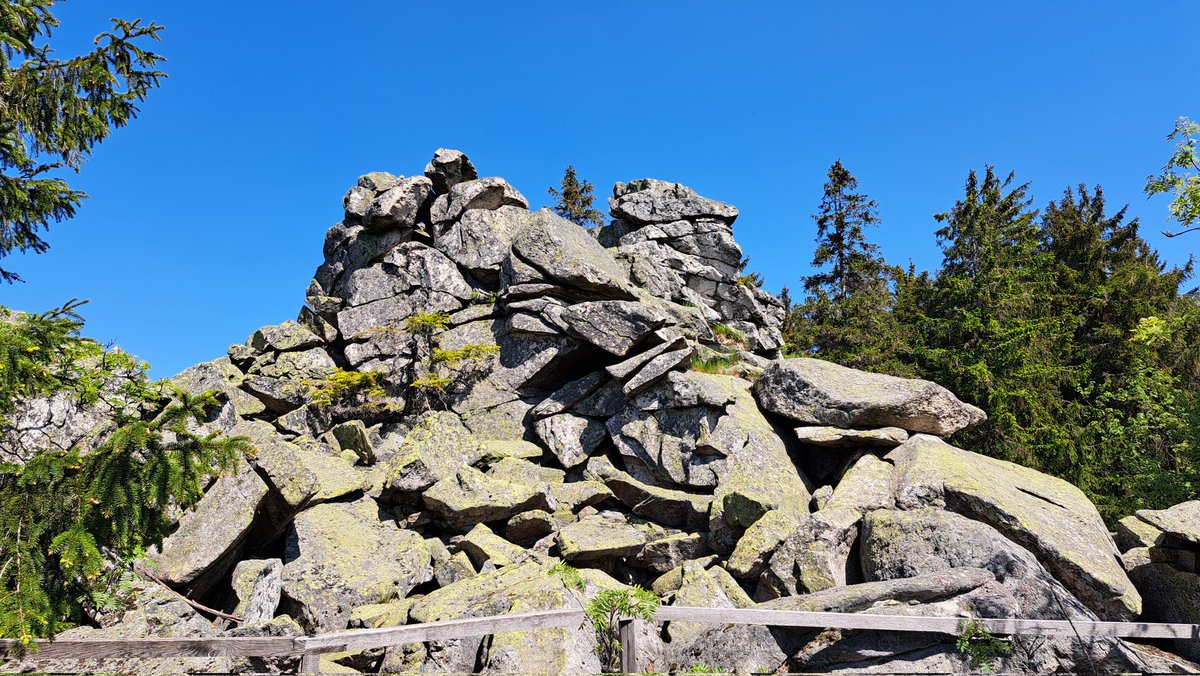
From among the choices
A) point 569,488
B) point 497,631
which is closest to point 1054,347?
point 569,488

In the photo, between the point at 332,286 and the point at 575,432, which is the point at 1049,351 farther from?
the point at 332,286

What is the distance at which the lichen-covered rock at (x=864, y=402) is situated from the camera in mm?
18375

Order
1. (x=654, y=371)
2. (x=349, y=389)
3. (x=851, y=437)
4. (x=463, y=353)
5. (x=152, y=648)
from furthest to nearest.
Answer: (x=349, y=389) → (x=463, y=353) → (x=654, y=371) → (x=851, y=437) → (x=152, y=648)

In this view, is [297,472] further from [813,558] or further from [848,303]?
[848,303]

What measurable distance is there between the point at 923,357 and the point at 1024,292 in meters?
4.56

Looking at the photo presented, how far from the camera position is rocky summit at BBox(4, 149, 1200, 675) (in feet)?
36.5

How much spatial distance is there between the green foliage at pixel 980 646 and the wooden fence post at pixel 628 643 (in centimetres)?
467

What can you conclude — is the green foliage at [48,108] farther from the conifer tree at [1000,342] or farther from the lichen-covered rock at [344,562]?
the conifer tree at [1000,342]

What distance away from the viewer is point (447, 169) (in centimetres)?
3095

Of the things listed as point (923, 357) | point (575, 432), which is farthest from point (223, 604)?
point (923, 357)

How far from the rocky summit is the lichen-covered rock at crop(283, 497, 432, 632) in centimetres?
6

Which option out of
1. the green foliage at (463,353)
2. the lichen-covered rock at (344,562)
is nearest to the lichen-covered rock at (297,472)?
the lichen-covered rock at (344,562)

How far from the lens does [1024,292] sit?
81.2 feet

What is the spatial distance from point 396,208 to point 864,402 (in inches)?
845
